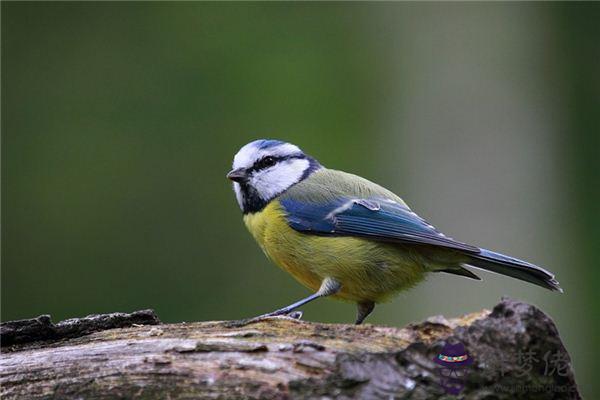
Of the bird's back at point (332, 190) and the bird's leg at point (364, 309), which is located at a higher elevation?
the bird's back at point (332, 190)

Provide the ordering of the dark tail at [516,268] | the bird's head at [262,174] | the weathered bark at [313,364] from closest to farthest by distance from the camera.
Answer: the weathered bark at [313,364], the dark tail at [516,268], the bird's head at [262,174]

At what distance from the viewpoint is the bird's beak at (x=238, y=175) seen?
12.0 ft

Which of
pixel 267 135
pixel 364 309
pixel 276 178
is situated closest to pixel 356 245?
pixel 364 309

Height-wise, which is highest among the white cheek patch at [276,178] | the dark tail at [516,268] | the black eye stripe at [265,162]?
the black eye stripe at [265,162]

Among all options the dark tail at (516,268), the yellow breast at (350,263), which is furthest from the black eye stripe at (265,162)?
the dark tail at (516,268)

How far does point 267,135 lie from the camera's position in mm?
7355

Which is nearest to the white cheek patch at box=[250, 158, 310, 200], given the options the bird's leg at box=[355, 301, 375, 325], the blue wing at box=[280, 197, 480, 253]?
the blue wing at box=[280, 197, 480, 253]

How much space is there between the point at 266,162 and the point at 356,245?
2.23ft

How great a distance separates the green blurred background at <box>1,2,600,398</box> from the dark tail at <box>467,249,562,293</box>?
2.18 metres

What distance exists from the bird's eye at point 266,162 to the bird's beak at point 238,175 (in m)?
0.08

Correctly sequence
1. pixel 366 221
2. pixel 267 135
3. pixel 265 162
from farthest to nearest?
1. pixel 267 135
2. pixel 265 162
3. pixel 366 221

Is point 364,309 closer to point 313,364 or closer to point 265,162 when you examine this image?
point 265,162

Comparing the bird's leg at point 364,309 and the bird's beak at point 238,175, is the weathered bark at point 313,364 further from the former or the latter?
the bird's beak at point 238,175

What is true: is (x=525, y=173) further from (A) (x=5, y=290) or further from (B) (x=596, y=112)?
(A) (x=5, y=290)
